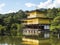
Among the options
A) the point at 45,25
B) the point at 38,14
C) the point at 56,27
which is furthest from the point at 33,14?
the point at 56,27

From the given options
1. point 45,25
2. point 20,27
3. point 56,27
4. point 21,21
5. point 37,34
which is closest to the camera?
point 56,27

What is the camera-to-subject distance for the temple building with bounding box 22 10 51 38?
27.5m

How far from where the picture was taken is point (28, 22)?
31.9 meters

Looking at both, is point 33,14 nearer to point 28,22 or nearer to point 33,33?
point 28,22

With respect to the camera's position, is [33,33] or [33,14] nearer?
[33,33]

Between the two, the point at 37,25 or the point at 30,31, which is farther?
the point at 30,31

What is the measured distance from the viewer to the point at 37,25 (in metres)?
28.5

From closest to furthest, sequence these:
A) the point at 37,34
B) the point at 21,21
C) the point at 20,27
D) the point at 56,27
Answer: the point at 56,27 < the point at 37,34 < the point at 20,27 < the point at 21,21

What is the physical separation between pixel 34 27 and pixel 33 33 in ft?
6.43

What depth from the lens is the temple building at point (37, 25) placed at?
27453 millimetres

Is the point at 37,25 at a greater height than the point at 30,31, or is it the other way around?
the point at 37,25

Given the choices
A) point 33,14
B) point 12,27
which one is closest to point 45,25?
point 33,14

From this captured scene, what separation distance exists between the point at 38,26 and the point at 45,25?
0.94 m

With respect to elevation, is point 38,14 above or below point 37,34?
above
